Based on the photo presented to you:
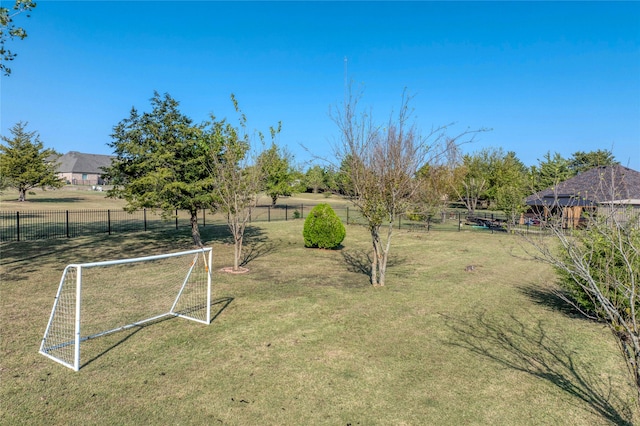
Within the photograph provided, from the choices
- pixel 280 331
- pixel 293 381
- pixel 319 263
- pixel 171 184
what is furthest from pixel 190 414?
pixel 171 184

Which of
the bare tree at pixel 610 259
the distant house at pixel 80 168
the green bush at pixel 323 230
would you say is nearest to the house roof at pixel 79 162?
the distant house at pixel 80 168

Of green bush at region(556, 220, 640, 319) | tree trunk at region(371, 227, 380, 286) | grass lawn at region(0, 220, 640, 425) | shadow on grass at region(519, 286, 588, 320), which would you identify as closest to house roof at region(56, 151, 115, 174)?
grass lawn at region(0, 220, 640, 425)

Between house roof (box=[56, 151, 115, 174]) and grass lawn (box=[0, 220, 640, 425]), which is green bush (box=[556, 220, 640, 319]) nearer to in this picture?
grass lawn (box=[0, 220, 640, 425])

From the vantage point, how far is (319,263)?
12508 mm

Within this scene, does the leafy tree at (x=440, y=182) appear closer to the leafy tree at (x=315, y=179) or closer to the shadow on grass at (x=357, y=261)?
the shadow on grass at (x=357, y=261)

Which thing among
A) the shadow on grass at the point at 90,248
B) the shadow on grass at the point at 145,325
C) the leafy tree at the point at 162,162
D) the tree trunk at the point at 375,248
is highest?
the leafy tree at the point at 162,162

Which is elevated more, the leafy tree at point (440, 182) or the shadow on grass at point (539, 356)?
the leafy tree at point (440, 182)

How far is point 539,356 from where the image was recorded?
552cm

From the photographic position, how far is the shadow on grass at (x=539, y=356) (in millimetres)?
4343

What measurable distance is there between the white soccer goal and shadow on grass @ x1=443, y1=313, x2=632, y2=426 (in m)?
4.62

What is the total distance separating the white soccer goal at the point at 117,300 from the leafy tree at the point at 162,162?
279cm

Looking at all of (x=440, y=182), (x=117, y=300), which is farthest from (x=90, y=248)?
(x=440, y=182)

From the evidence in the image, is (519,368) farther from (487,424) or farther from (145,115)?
(145,115)

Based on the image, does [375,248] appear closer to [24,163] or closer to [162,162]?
[162,162]
